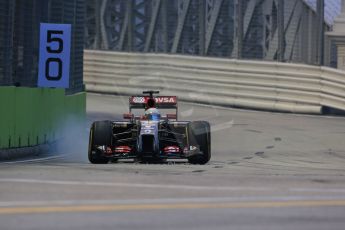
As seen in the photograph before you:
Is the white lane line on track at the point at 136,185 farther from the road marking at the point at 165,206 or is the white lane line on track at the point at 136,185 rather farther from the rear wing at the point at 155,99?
the rear wing at the point at 155,99

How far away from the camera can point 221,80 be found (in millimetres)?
31828

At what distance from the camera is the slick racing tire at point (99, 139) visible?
1578 centimetres

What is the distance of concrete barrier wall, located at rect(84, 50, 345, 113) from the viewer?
29141 millimetres

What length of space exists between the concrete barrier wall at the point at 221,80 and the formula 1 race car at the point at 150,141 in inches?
516

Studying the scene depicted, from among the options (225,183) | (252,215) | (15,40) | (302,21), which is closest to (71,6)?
(15,40)

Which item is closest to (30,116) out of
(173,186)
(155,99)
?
(155,99)

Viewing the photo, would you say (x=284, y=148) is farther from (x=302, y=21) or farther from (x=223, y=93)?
(x=223, y=93)

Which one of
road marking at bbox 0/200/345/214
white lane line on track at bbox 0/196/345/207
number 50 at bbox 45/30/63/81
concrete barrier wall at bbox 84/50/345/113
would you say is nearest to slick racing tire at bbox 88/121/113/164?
number 50 at bbox 45/30/63/81

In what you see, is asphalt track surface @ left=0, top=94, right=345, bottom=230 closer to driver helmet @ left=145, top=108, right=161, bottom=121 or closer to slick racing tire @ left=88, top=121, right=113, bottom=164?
slick racing tire @ left=88, top=121, right=113, bottom=164

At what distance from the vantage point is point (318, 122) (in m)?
27.1

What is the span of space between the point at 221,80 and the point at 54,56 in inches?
543

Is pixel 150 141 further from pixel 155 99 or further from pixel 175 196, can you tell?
pixel 175 196

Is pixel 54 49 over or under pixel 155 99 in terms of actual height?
over

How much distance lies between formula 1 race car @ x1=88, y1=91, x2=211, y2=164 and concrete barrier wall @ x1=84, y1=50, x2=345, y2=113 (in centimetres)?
1311
